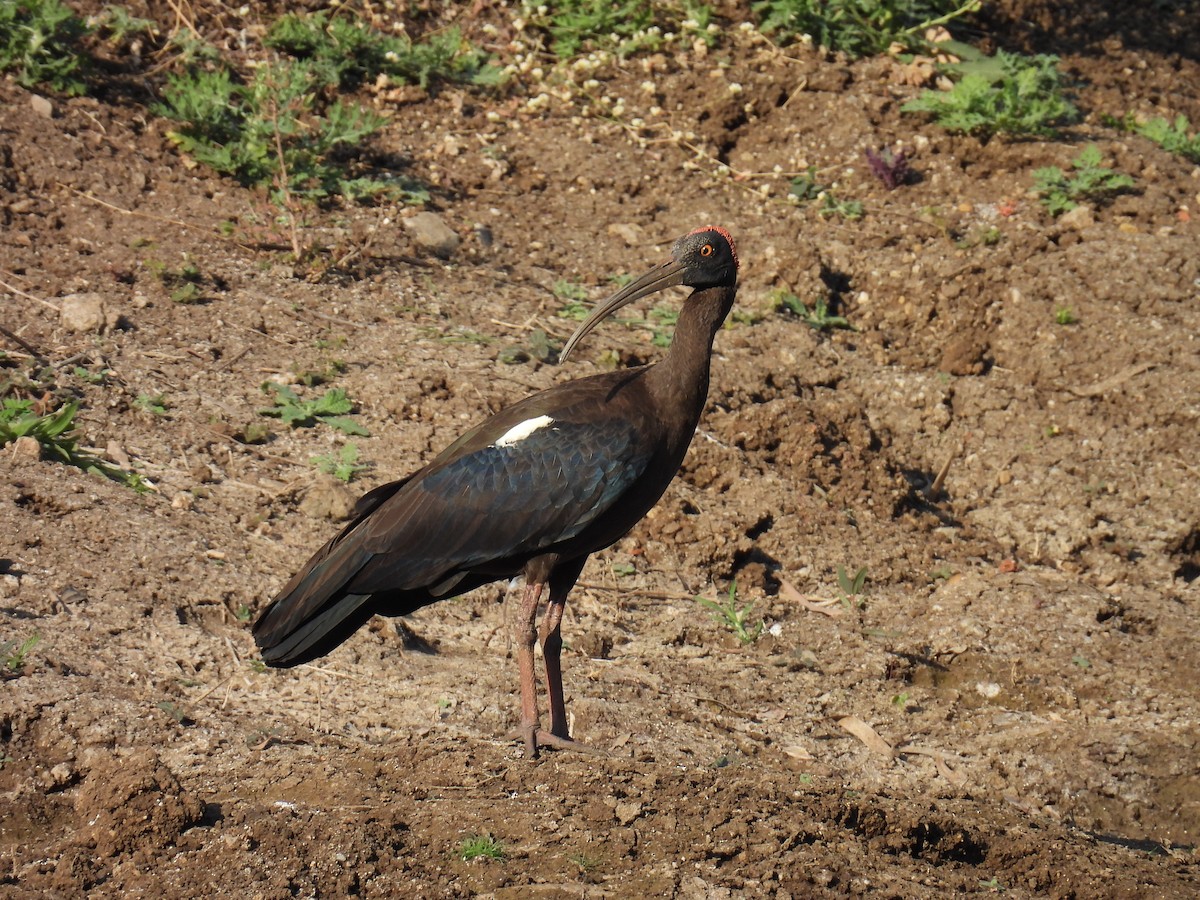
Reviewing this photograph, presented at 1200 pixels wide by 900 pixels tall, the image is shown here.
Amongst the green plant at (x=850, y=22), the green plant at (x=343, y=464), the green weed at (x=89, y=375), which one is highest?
the green plant at (x=850, y=22)

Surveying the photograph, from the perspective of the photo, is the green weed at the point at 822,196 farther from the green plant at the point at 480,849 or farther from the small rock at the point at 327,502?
the green plant at the point at 480,849

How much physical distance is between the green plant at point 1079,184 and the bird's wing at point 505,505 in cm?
629

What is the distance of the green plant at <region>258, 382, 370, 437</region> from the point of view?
7.59m

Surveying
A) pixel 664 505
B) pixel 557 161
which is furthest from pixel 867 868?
pixel 557 161

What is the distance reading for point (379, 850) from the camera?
14.8ft

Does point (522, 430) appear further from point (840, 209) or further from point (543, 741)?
point (840, 209)

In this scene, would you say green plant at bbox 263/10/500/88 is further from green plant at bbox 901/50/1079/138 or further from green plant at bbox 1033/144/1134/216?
green plant at bbox 1033/144/1134/216

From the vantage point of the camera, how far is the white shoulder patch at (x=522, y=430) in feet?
18.2

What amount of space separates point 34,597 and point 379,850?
2108 millimetres

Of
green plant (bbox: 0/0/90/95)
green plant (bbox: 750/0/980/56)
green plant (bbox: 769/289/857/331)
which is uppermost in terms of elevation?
green plant (bbox: 750/0/980/56)

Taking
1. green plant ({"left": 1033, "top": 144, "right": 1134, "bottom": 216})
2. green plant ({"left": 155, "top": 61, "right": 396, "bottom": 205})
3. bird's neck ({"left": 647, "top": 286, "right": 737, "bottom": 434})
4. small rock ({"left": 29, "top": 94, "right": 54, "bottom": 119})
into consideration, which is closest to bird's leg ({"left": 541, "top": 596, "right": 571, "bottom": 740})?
bird's neck ({"left": 647, "top": 286, "right": 737, "bottom": 434})

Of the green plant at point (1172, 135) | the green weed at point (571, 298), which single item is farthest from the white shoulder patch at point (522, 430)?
the green plant at point (1172, 135)

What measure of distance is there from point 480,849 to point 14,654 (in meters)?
2.05

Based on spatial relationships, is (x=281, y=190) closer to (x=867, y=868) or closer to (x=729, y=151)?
(x=729, y=151)
